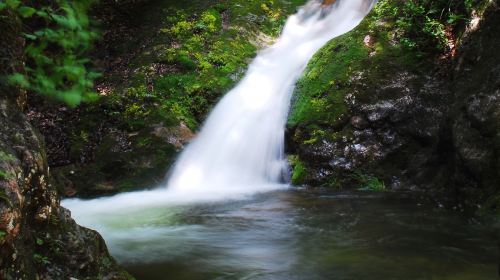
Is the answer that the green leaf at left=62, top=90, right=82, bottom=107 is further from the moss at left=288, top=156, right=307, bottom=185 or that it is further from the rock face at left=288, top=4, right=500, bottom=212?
the moss at left=288, top=156, right=307, bottom=185

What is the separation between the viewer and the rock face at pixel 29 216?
240 centimetres

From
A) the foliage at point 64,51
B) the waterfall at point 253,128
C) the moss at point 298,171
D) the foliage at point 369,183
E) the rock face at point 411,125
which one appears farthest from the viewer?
Result: the waterfall at point 253,128

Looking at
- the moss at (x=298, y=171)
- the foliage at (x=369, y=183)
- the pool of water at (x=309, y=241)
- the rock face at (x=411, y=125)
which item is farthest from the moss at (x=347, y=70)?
the pool of water at (x=309, y=241)

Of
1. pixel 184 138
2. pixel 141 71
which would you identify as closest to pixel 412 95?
pixel 184 138

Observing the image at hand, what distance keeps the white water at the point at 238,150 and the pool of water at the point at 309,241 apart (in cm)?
48

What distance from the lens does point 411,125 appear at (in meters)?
7.25

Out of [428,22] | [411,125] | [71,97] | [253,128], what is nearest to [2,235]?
[71,97]

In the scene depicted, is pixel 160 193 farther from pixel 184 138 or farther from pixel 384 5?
pixel 384 5

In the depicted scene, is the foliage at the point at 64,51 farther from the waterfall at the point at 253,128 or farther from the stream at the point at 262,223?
the waterfall at the point at 253,128

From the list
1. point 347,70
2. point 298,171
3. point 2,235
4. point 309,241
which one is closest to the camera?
point 2,235

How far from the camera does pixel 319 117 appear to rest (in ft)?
25.6

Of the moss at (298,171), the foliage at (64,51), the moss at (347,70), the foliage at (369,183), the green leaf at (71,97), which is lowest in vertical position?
the foliage at (369,183)

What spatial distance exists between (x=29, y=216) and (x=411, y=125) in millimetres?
5986

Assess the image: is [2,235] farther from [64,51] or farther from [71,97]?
[64,51]
